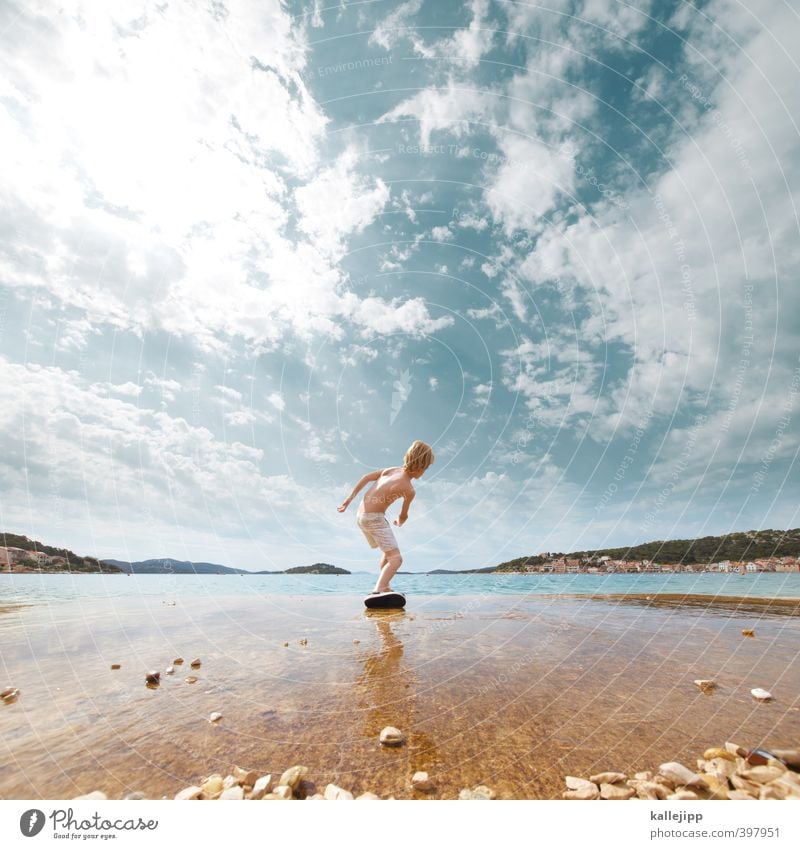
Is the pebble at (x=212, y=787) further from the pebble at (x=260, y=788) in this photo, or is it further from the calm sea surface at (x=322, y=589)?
the calm sea surface at (x=322, y=589)

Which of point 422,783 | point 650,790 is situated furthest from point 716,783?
point 422,783

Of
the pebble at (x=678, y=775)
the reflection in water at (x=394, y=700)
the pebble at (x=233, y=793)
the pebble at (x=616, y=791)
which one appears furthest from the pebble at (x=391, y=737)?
the pebble at (x=678, y=775)

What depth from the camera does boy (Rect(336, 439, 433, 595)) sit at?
11.2 m

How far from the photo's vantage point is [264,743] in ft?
11.0

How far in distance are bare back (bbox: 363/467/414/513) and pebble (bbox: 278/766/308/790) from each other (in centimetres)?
832

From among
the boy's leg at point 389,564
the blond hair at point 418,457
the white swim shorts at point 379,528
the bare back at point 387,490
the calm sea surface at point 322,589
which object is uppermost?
the blond hair at point 418,457

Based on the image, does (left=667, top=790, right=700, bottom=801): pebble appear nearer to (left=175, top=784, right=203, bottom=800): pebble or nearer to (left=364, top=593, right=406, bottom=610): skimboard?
(left=175, top=784, right=203, bottom=800): pebble

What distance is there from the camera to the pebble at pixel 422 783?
2.73m

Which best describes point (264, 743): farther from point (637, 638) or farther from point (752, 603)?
point (752, 603)

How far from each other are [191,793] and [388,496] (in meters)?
8.63

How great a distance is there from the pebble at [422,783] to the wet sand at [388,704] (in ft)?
0.15

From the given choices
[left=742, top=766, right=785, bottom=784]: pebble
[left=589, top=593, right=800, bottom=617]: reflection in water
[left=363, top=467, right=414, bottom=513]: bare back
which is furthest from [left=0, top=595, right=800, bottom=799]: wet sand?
[left=363, top=467, right=414, bottom=513]: bare back
